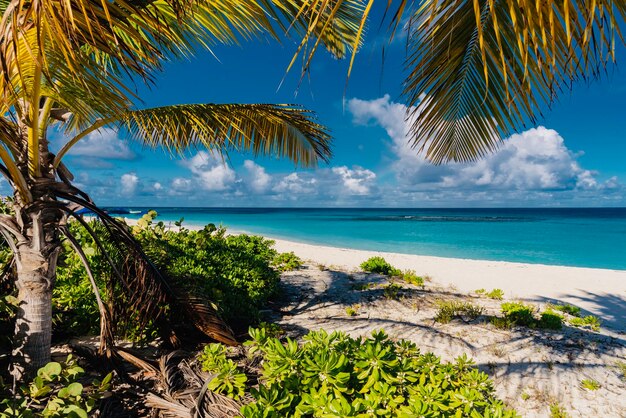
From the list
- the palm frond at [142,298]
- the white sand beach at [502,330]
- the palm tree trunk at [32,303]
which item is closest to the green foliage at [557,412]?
the white sand beach at [502,330]

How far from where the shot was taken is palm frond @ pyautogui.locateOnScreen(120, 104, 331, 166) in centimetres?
311

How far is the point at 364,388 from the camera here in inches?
65.6

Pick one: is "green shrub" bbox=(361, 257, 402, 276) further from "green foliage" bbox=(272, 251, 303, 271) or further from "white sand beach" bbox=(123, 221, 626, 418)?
"green foliage" bbox=(272, 251, 303, 271)

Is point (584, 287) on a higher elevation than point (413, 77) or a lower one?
lower

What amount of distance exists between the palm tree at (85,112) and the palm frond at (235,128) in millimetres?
18

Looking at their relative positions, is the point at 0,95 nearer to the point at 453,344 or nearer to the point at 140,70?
the point at 140,70

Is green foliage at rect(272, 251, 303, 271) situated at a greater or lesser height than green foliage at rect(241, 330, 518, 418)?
lesser

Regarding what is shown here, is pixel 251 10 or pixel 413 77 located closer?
pixel 413 77

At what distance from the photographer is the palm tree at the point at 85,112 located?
5.24 ft

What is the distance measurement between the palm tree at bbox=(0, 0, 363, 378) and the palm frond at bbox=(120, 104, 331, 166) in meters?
0.02

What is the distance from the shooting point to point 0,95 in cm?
170

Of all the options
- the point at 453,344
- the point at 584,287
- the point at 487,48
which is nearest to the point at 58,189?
the point at 487,48

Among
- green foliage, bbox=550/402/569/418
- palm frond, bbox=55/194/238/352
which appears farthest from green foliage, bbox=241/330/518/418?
palm frond, bbox=55/194/238/352

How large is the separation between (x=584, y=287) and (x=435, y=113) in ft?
28.7
